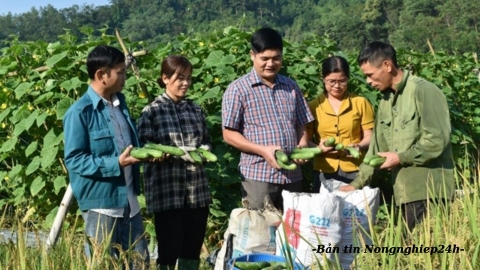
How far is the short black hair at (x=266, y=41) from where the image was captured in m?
4.13

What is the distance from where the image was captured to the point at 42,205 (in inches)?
234

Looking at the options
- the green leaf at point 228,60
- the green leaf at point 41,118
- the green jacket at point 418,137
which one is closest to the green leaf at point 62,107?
the green leaf at point 41,118

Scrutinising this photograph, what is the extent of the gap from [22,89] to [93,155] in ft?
7.79

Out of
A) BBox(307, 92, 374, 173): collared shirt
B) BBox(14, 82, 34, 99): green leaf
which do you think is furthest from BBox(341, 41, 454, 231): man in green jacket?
BBox(14, 82, 34, 99): green leaf

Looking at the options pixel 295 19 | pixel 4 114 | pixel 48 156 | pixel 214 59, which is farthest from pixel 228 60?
pixel 295 19

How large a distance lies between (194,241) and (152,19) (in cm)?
6696

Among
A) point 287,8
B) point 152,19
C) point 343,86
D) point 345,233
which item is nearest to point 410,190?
point 345,233

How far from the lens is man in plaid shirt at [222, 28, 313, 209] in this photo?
4172mm

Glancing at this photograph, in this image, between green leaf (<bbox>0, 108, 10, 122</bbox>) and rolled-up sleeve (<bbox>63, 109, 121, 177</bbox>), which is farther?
green leaf (<bbox>0, 108, 10, 122</bbox>)

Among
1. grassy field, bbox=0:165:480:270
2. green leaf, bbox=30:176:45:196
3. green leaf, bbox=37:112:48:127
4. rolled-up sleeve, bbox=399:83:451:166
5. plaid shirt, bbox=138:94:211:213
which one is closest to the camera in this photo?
grassy field, bbox=0:165:480:270

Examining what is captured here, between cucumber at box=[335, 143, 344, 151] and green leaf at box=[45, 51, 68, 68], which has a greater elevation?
green leaf at box=[45, 51, 68, 68]

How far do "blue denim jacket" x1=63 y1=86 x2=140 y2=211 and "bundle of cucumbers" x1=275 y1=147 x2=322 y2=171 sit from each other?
3.04 ft

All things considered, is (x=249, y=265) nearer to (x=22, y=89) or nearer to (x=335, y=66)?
(x=335, y=66)

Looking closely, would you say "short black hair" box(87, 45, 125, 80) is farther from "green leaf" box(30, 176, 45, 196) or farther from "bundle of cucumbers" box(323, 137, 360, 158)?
"green leaf" box(30, 176, 45, 196)
